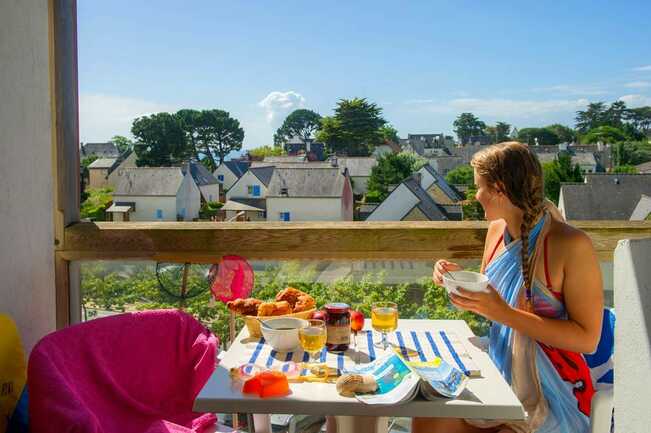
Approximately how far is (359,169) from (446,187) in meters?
0.43

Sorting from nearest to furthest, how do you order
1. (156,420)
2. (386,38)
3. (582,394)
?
1. (582,394)
2. (156,420)
3. (386,38)

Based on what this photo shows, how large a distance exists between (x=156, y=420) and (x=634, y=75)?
292 cm

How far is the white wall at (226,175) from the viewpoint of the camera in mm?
3092

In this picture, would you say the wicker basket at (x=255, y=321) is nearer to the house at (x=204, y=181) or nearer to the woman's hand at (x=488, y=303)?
the woman's hand at (x=488, y=303)

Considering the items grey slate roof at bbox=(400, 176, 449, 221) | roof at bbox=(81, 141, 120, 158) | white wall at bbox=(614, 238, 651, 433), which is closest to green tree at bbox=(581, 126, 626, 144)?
grey slate roof at bbox=(400, 176, 449, 221)

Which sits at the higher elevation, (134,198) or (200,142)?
(200,142)

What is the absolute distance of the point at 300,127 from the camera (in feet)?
10.6

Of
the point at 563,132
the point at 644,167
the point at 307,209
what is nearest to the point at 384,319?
the point at 307,209

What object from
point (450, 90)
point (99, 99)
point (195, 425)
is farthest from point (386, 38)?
point (195, 425)

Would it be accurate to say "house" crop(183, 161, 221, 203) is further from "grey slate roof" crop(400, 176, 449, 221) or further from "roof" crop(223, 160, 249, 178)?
"grey slate roof" crop(400, 176, 449, 221)

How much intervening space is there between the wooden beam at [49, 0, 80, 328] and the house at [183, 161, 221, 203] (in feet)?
1.87

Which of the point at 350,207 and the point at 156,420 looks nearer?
the point at 156,420

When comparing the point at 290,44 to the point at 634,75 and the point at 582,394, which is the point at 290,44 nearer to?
the point at 634,75

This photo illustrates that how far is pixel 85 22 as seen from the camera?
3176mm
